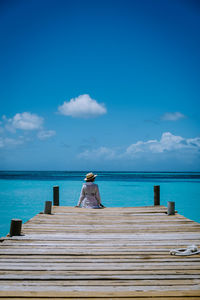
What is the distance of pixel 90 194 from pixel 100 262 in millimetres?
5121

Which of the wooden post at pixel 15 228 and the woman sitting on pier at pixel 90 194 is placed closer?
the wooden post at pixel 15 228

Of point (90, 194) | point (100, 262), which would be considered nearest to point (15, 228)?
point (100, 262)

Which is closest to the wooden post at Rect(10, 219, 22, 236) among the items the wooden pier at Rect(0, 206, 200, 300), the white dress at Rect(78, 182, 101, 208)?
the wooden pier at Rect(0, 206, 200, 300)

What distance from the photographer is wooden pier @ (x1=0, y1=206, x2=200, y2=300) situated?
316cm

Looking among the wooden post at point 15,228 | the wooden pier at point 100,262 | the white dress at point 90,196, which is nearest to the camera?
the wooden pier at point 100,262

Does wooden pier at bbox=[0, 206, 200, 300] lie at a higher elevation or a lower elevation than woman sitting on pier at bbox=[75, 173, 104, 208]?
lower

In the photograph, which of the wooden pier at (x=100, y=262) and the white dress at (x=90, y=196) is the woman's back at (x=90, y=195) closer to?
the white dress at (x=90, y=196)

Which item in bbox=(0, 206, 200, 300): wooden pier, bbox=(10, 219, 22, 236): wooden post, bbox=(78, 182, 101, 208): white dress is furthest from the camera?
bbox=(78, 182, 101, 208): white dress

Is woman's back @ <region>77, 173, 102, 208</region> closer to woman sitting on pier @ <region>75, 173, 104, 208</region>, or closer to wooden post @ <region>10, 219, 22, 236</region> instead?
woman sitting on pier @ <region>75, 173, 104, 208</region>

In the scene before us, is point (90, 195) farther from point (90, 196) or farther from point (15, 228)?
point (15, 228)

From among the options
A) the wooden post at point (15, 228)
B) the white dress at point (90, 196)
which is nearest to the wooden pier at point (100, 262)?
the wooden post at point (15, 228)

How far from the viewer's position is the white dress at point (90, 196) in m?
8.80

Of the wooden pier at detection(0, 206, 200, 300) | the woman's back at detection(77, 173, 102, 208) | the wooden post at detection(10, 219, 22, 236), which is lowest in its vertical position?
the wooden pier at detection(0, 206, 200, 300)

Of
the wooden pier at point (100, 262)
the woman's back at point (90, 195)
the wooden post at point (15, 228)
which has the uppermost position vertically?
the woman's back at point (90, 195)
